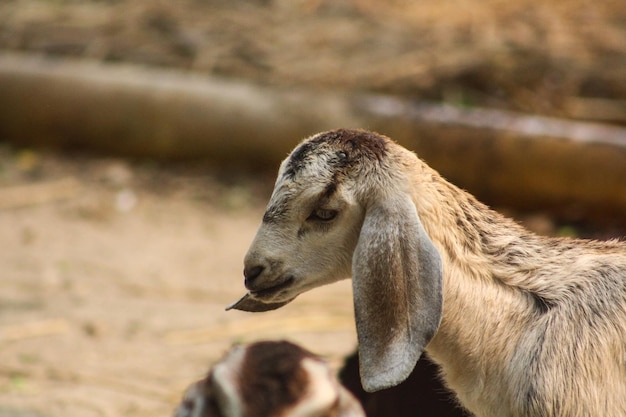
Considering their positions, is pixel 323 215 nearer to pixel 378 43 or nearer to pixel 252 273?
pixel 252 273

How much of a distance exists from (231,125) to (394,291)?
5.96m

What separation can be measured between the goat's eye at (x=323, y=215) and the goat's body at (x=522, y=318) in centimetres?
29

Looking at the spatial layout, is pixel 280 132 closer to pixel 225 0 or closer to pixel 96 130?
pixel 96 130

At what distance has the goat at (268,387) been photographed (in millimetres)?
3107

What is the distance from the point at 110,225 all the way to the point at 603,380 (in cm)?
555

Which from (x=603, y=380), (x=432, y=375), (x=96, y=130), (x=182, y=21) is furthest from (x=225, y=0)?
(x=603, y=380)

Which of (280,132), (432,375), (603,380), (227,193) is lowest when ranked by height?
(227,193)

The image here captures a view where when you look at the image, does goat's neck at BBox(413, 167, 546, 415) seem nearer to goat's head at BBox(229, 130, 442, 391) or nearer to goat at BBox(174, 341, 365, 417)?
goat's head at BBox(229, 130, 442, 391)

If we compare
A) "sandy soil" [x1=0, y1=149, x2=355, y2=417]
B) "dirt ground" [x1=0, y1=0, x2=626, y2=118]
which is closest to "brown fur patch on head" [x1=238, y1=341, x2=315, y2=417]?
"sandy soil" [x1=0, y1=149, x2=355, y2=417]

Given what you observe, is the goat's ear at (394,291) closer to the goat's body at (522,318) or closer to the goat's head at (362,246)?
the goat's head at (362,246)

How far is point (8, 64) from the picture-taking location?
9.45 meters

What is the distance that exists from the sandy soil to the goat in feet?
7.18

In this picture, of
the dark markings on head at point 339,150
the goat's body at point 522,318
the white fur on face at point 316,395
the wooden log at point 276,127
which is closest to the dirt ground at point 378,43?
the wooden log at point 276,127

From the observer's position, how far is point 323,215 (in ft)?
11.2
